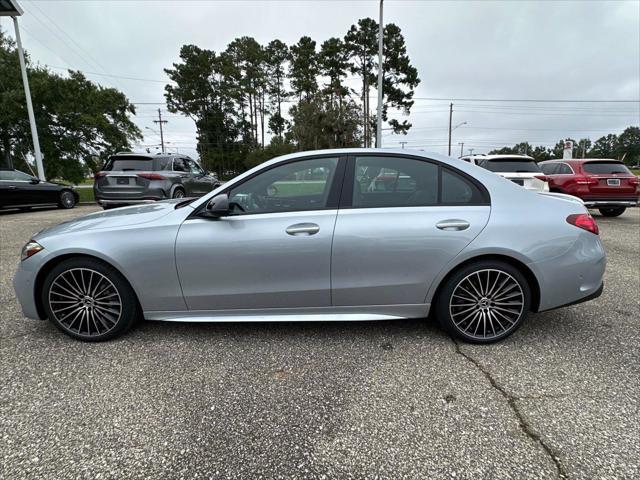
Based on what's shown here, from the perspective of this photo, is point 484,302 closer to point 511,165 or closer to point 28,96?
point 511,165

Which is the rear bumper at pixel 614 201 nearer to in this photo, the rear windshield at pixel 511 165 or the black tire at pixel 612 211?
the black tire at pixel 612 211

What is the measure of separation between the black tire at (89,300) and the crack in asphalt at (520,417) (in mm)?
2592

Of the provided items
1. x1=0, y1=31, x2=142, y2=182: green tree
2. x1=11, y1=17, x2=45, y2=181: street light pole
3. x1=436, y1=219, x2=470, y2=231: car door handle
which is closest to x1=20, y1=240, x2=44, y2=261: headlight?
x1=436, y1=219, x2=470, y2=231: car door handle

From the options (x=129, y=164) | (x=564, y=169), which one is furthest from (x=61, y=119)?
(x=564, y=169)

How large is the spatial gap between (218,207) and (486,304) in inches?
84.4

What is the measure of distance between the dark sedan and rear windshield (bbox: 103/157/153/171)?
165 inches

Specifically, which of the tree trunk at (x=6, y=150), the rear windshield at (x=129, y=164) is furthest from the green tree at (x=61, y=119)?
the rear windshield at (x=129, y=164)

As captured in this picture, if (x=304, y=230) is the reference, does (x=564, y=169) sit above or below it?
above

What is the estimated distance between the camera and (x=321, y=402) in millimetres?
2111

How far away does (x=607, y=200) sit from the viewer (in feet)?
29.0

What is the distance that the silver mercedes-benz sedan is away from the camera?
2.60 meters

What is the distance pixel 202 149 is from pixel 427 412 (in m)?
56.0

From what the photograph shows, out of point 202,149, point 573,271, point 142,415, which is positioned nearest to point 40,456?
point 142,415

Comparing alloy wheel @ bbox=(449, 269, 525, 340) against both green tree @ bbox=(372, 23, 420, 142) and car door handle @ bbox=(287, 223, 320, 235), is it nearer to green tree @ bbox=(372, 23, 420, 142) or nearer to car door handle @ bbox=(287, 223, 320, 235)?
car door handle @ bbox=(287, 223, 320, 235)
